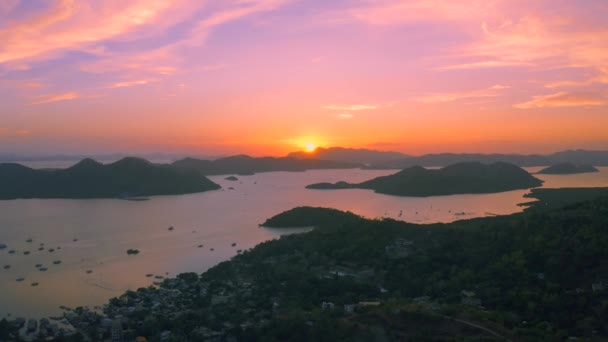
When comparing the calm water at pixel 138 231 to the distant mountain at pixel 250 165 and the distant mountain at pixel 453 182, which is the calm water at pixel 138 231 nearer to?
the distant mountain at pixel 453 182

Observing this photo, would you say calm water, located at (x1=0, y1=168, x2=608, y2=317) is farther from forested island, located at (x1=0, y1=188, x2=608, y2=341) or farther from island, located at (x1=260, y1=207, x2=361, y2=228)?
forested island, located at (x1=0, y1=188, x2=608, y2=341)

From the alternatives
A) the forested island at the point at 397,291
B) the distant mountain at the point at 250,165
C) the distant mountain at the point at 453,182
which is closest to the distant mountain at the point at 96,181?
the distant mountain at the point at 453,182

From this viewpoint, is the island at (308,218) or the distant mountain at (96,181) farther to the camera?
the distant mountain at (96,181)

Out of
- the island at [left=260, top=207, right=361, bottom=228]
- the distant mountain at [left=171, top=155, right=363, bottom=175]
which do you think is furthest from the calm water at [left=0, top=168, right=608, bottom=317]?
the distant mountain at [left=171, top=155, right=363, bottom=175]

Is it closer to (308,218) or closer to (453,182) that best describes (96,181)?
(308,218)

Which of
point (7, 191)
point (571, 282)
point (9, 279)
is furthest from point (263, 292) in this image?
point (7, 191)

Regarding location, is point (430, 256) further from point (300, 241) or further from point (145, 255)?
point (145, 255)
